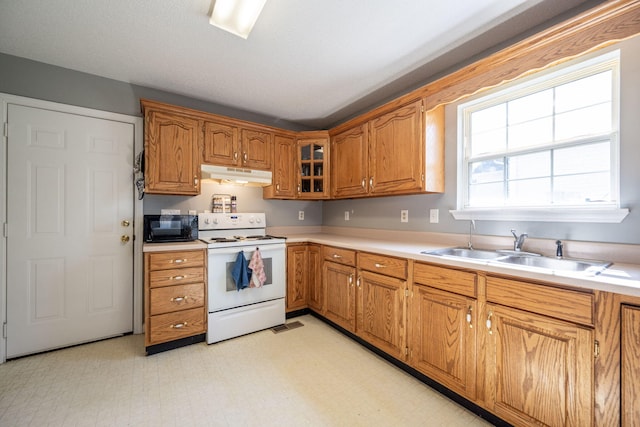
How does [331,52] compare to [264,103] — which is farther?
[264,103]

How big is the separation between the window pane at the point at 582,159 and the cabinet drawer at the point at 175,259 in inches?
113

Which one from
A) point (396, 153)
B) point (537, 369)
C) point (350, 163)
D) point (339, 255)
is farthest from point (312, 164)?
point (537, 369)

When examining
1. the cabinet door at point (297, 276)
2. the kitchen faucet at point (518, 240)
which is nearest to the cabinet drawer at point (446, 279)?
the kitchen faucet at point (518, 240)

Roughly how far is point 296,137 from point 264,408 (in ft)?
9.20

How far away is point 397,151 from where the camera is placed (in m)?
2.45

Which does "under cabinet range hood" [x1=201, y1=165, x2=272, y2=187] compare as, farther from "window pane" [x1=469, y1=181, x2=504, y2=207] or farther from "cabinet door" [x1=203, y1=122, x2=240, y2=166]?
"window pane" [x1=469, y1=181, x2=504, y2=207]

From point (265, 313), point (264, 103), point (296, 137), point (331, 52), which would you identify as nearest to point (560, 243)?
point (331, 52)

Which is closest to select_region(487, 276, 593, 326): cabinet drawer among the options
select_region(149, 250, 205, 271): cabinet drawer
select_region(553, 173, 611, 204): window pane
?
select_region(553, 173, 611, 204): window pane

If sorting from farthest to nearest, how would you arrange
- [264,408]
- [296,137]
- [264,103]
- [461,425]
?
[296,137] < [264,103] < [264,408] < [461,425]

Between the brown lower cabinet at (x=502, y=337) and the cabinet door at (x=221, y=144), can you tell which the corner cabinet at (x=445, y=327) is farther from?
→ the cabinet door at (x=221, y=144)

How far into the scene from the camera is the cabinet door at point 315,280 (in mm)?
2877

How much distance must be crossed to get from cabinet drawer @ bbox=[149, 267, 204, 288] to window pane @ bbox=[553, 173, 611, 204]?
9.44ft

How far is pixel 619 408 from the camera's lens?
3.53 feet

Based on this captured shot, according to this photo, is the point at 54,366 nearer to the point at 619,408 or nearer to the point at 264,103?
the point at 264,103
